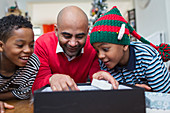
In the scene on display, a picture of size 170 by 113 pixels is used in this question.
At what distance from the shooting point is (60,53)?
105 centimetres

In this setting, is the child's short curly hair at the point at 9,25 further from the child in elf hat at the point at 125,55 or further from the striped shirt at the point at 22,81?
the child in elf hat at the point at 125,55

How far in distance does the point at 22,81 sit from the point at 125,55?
1.99 ft

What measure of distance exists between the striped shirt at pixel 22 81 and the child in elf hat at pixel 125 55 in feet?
1.20

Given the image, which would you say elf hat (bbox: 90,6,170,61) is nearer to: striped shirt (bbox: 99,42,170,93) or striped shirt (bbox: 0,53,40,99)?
striped shirt (bbox: 99,42,170,93)

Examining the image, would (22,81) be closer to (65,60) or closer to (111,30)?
(65,60)

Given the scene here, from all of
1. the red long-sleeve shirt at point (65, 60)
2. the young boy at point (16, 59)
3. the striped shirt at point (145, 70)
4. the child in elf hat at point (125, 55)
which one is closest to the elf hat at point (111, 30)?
the child in elf hat at point (125, 55)

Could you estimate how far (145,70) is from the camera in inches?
35.3

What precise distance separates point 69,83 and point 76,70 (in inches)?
22.0

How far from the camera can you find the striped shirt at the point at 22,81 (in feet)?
2.59

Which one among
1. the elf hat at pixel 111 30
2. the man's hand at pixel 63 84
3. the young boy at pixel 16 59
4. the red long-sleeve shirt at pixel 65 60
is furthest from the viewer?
the red long-sleeve shirt at pixel 65 60

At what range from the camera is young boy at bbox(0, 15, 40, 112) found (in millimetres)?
709

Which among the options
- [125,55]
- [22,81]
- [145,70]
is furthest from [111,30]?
[22,81]

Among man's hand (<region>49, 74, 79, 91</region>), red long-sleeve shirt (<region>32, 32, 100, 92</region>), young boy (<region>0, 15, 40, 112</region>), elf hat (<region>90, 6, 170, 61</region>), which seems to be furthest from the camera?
red long-sleeve shirt (<region>32, 32, 100, 92</region>)

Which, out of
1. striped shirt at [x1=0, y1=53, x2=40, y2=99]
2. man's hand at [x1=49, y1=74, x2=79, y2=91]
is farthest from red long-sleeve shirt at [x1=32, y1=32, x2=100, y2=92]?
man's hand at [x1=49, y1=74, x2=79, y2=91]
